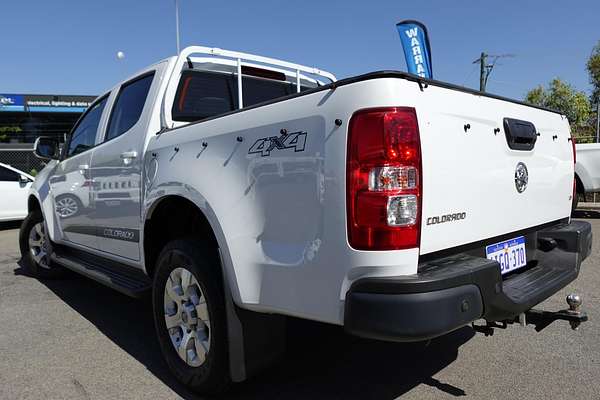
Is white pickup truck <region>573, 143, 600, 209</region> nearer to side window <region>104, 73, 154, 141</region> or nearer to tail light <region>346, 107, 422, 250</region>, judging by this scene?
side window <region>104, 73, 154, 141</region>

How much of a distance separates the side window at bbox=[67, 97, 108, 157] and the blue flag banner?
5.23 metres

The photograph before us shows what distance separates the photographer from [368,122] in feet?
6.28

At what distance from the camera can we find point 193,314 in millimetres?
2750

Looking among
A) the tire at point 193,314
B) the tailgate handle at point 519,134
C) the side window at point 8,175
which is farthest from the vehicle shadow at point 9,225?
the tailgate handle at point 519,134

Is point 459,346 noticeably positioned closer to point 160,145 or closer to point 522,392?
point 522,392

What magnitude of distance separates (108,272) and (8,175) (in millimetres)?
8489

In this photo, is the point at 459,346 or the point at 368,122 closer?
the point at 368,122

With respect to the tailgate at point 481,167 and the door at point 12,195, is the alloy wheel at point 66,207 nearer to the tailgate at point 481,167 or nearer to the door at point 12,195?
the tailgate at point 481,167

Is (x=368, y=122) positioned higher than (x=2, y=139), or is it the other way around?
(x=2, y=139)

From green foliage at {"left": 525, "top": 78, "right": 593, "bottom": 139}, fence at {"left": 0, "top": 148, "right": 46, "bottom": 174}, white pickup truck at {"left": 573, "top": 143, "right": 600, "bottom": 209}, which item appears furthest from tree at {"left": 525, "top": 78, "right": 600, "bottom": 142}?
fence at {"left": 0, "top": 148, "right": 46, "bottom": 174}

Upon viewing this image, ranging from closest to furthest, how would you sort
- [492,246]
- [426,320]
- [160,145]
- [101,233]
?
[426,320], [492,246], [160,145], [101,233]

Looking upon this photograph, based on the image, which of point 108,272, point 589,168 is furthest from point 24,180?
Result: point 589,168

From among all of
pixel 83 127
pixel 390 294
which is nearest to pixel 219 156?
pixel 390 294

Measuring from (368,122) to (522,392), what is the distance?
1.88 meters
